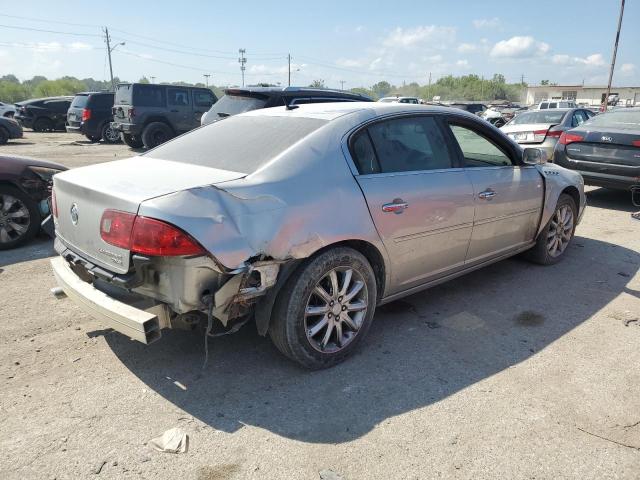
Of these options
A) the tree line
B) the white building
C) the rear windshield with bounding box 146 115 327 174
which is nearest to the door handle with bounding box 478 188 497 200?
the rear windshield with bounding box 146 115 327 174

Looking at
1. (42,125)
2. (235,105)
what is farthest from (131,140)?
(42,125)

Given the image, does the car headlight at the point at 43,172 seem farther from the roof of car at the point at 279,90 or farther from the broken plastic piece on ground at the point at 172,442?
the broken plastic piece on ground at the point at 172,442

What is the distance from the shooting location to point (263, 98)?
7.66 metres

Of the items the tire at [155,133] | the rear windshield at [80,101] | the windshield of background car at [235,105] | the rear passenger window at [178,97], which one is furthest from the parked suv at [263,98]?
the rear windshield at [80,101]

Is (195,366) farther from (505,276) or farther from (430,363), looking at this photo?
(505,276)

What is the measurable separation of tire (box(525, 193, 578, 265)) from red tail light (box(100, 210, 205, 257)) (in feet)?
12.4

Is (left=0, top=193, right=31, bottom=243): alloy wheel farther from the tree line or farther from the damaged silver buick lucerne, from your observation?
the tree line

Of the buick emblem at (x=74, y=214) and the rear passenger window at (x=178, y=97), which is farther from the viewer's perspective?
the rear passenger window at (x=178, y=97)

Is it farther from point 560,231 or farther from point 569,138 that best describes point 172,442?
point 569,138

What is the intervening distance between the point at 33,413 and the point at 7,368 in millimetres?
607

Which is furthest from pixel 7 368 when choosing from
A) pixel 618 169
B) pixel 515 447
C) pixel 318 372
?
pixel 618 169

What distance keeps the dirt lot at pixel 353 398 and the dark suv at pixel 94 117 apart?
607 inches

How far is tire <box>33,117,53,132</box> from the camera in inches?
906

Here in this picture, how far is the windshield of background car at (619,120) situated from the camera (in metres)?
8.02
